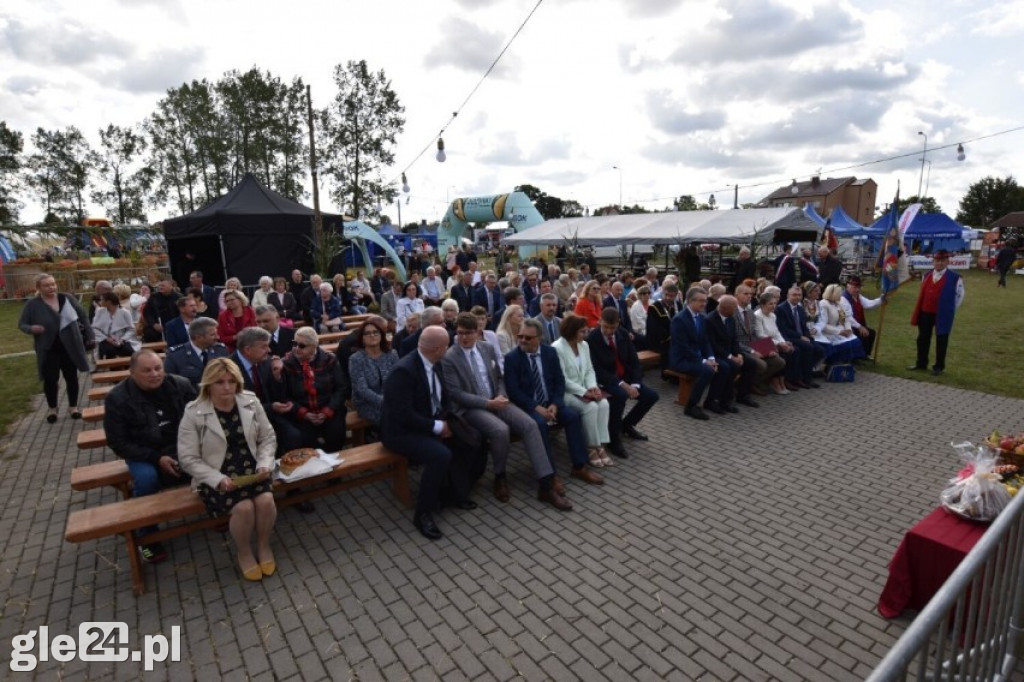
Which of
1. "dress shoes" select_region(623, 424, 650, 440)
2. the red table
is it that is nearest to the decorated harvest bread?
"dress shoes" select_region(623, 424, 650, 440)

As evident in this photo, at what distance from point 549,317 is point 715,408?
8.09 feet

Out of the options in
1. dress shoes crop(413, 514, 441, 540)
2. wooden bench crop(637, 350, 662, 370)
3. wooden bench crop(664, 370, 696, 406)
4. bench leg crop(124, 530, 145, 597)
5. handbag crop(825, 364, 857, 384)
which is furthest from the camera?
handbag crop(825, 364, 857, 384)

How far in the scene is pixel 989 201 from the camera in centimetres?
5878

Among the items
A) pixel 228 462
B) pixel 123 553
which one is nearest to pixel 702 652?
pixel 228 462

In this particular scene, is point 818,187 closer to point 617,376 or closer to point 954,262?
point 954,262

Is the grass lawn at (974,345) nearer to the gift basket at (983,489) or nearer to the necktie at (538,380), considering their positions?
the gift basket at (983,489)

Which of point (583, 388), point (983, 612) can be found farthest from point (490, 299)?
point (983, 612)

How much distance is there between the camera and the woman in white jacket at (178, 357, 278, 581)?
3.43 metres

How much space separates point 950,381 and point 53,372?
1245 centimetres

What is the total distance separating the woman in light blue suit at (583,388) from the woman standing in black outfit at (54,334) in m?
5.72

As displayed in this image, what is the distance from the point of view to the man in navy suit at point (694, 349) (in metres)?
6.63

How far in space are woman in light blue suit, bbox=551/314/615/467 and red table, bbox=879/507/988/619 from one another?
2.53 meters

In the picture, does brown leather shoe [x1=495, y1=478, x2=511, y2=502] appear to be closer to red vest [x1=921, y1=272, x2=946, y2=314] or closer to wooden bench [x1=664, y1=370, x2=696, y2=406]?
wooden bench [x1=664, y1=370, x2=696, y2=406]

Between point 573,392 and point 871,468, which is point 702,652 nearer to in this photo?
point 573,392
